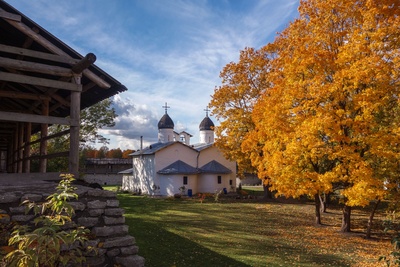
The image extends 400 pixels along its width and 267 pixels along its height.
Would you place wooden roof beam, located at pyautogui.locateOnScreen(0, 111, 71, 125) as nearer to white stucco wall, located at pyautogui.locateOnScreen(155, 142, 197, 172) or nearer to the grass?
the grass

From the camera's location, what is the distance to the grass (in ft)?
35.8

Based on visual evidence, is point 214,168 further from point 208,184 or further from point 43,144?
point 43,144

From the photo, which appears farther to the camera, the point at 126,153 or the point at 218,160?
the point at 126,153

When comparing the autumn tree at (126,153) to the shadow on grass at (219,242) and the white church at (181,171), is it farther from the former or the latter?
the shadow on grass at (219,242)

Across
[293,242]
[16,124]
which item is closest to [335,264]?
[293,242]

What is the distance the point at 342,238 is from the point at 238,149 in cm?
1550

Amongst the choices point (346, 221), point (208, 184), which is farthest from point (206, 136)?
point (346, 221)

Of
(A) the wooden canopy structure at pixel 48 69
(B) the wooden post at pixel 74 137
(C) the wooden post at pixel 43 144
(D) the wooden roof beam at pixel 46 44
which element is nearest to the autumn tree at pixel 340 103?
(A) the wooden canopy structure at pixel 48 69

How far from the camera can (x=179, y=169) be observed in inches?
1415

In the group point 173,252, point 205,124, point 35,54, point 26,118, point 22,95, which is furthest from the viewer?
point 205,124

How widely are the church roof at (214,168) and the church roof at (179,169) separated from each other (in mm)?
1206

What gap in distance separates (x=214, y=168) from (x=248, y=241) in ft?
78.2

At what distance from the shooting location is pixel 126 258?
21.7 feet

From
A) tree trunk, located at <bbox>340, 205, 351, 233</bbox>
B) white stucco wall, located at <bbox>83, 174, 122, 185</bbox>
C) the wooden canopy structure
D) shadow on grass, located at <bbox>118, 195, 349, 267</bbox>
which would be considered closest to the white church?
shadow on grass, located at <bbox>118, 195, 349, 267</bbox>
